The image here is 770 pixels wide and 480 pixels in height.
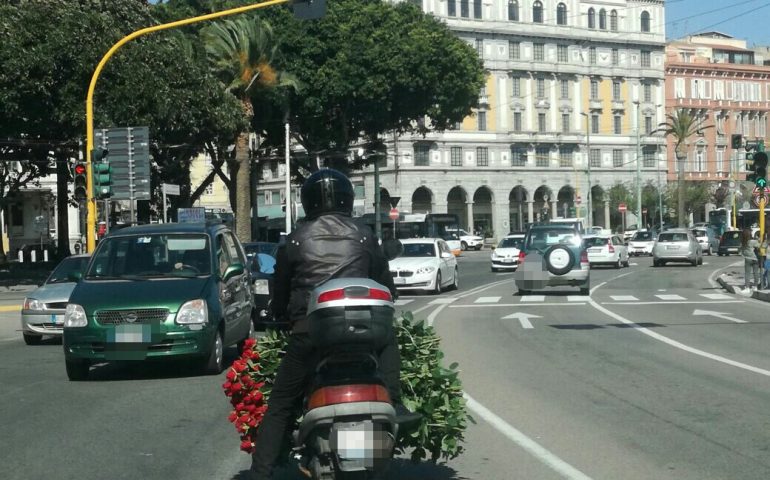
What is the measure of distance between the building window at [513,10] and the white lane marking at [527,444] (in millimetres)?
88045

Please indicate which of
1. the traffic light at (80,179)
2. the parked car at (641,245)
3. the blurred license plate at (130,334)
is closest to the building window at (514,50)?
the parked car at (641,245)

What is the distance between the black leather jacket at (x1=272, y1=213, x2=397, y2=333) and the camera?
5969 mm

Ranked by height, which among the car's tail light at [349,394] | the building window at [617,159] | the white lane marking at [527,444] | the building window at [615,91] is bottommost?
the white lane marking at [527,444]

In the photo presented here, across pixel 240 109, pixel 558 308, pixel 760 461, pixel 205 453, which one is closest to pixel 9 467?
pixel 205 453

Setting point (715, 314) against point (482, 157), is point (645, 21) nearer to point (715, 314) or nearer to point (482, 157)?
point (482, 157)

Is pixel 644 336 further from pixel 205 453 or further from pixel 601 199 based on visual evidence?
pixel 601 199

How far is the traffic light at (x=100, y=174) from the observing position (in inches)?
929

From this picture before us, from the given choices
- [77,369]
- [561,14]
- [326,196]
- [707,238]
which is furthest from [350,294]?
[561,14]

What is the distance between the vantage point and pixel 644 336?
696 inches

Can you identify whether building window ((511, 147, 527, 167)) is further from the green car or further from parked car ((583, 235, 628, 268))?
the green car

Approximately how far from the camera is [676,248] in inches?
1946

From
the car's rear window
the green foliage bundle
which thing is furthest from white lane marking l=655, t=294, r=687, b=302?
the green foliage bundle

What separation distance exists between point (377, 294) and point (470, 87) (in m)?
53.1

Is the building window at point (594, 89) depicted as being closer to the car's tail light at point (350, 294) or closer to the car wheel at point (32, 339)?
the car wheel at point (32, 339)
